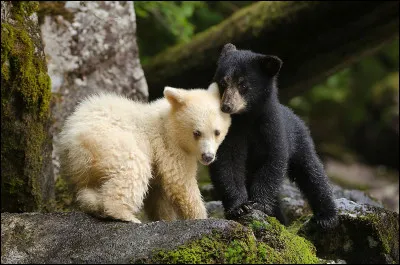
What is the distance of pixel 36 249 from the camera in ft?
14.8

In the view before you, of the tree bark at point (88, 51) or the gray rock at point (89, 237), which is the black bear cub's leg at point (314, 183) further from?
the tree bark at point (88, 51)

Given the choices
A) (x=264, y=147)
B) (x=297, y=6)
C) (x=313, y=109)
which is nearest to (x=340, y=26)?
(x=297, y=6)

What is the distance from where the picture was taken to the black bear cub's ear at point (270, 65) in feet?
18.3

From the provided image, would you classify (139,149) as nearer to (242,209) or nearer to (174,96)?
(174,96)

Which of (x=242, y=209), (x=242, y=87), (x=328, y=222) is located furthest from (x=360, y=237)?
(x=242, y=87)

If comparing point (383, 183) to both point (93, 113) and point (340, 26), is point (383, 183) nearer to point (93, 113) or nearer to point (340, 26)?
point (340, 26)

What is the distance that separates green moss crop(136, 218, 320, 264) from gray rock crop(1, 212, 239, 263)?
0.06 meters

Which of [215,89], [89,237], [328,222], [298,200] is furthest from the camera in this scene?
[298,200]

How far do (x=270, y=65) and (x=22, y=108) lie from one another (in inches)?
86.4

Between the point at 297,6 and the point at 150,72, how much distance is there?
2.79 meters

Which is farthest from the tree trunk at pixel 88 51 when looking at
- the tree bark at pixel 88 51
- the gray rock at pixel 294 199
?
the gray rock at pixel 294 199

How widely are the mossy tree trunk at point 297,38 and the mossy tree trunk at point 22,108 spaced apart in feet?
12.7

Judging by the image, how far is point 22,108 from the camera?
5504mm

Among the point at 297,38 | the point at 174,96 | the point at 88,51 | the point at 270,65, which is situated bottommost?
the point at 174,96
